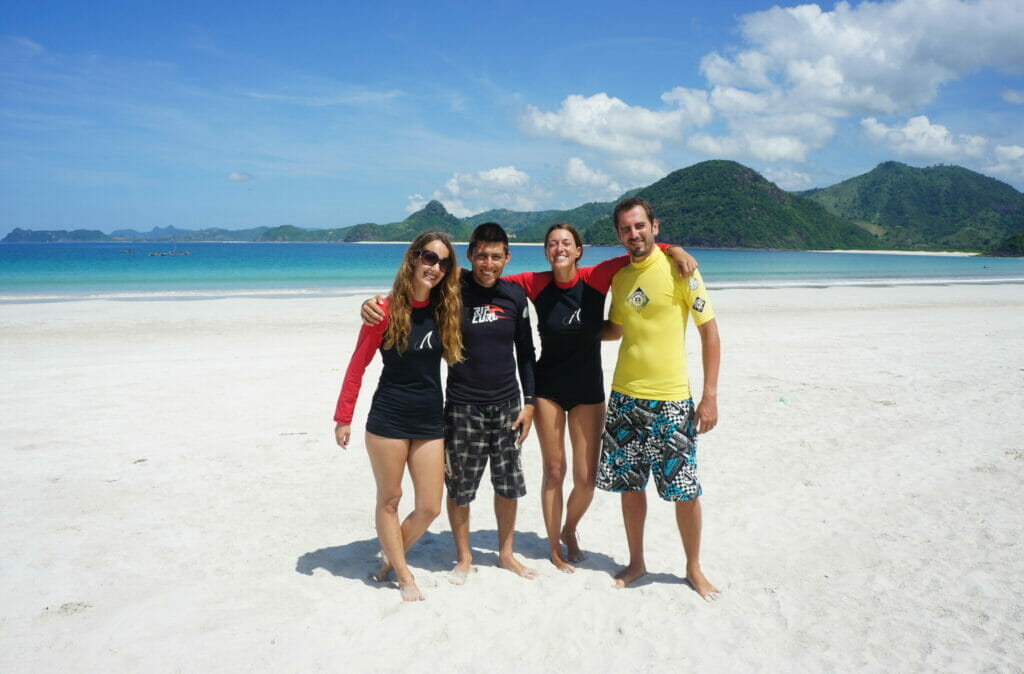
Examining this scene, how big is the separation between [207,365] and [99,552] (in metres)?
6.30

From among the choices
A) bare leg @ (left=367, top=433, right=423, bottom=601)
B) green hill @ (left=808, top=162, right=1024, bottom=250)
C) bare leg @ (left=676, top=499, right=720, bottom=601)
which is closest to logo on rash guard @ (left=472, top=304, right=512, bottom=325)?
bare leg @ (left=367, top=433, right=423, bottom=601)

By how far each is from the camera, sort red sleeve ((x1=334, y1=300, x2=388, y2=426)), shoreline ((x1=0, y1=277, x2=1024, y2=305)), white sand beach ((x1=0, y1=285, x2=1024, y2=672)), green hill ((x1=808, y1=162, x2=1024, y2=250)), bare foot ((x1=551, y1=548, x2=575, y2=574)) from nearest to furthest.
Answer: white sand beach ((x1=0, y1=285, x2=1024, y2=672))
red sleeve ((x1=334, y1=300, x2=388, y2=426))
bare foot ((x1=551, y1=548, x2=575, y2=574))
shoreline ((x1=0, y1=277, x2=1024, y2=305))
green hill ((x1=808, y1=162, x2=1024, y2=250))

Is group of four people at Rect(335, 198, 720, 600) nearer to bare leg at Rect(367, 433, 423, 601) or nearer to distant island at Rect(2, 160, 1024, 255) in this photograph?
bare leg at Rect(367, 433, 423, 601)

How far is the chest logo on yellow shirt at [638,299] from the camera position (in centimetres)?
350

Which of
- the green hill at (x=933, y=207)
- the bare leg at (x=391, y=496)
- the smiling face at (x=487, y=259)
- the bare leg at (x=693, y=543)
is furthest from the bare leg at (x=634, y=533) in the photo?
the green hill at (x=933, y=207)

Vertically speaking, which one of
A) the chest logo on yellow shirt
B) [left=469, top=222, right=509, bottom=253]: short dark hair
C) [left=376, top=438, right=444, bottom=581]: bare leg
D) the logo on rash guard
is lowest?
[left=376, top=438, right=444, bottom=581]: bare leg

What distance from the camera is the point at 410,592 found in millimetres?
3541

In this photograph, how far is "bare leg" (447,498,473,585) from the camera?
150 inches

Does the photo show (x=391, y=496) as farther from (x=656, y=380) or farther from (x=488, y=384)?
(x=656, y=380)

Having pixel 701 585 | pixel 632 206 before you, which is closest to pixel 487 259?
pixel 632 206

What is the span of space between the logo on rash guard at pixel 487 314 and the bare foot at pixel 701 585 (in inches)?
74.1

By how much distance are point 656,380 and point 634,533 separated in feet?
3.29

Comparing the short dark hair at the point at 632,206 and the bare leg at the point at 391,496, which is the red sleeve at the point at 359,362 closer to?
the bare leg at the point at 391,496

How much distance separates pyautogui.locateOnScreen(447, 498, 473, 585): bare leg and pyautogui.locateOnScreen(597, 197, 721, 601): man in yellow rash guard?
0.92 m
